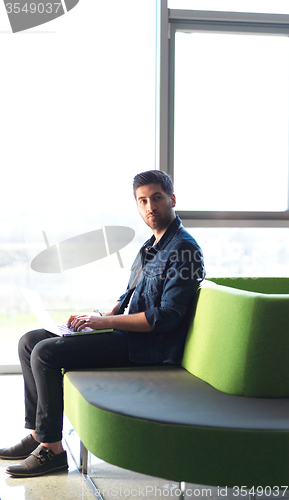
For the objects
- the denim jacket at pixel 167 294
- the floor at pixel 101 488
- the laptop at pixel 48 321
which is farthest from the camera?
the laptop at pixel 48 321

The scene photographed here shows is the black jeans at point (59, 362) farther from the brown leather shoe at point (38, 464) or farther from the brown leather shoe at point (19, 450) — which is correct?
the brown leather shoe at point (19, 450)

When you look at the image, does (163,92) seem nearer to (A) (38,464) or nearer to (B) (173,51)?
(B) (173,51)

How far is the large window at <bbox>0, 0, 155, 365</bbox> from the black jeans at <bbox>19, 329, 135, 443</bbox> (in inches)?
67.8

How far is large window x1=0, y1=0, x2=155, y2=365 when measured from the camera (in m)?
3.67

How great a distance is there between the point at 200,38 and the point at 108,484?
10.4ft

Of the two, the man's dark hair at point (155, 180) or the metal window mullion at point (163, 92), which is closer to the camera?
the man's dark hair at point (155, 180)

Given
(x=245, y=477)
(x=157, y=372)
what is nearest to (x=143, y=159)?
(x=157, y=372)

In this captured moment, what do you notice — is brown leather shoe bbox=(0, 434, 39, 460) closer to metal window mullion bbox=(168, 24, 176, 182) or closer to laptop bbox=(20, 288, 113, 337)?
laptop bbox=(20, 288, 113, 337)

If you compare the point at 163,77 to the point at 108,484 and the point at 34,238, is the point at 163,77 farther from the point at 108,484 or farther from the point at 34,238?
the point at 108,484

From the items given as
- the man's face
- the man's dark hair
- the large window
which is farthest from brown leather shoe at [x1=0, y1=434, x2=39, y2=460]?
the large window

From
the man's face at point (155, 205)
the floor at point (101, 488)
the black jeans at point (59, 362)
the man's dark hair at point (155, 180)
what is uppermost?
the man's dark hair at point (155, 180)

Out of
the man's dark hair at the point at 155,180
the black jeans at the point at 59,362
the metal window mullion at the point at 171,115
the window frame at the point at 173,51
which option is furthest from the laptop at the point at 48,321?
the metal window mullion at the point at 171,115

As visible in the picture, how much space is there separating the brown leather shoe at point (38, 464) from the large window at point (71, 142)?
1.80 metres

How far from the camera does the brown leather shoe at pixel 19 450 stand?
7.27 feet
